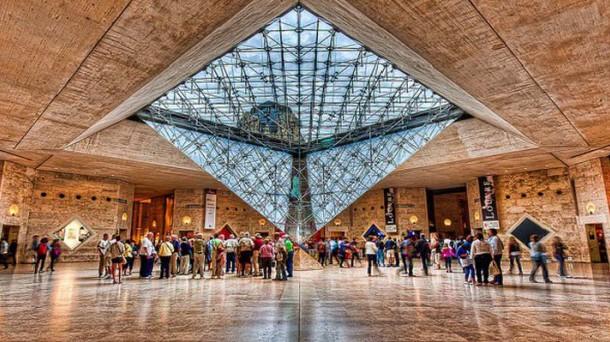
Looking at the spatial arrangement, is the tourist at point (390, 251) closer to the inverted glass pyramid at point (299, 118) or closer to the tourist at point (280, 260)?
the inverted glass pyramid at point (299, 118)

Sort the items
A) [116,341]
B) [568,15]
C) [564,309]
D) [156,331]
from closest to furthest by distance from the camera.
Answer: [116,341]
[156,331]
[564,309]
[568,15]

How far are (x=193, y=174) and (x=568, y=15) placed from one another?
17274 millimetres

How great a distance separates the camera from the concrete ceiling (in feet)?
17.7

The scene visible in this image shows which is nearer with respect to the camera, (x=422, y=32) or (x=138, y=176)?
(x=422, y=32)

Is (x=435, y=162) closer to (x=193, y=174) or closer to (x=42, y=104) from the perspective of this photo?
(x=193, y=174)

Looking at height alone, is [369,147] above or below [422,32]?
above

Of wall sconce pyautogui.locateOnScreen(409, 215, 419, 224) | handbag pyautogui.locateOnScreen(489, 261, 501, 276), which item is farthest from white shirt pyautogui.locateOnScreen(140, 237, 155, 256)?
wall sconce pyautogui.locateOnScreen(409, 215, 419, 224)

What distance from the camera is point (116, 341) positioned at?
9.44 feet

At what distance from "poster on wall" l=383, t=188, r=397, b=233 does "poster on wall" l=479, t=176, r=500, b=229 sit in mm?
5712

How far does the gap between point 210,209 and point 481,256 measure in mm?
19827

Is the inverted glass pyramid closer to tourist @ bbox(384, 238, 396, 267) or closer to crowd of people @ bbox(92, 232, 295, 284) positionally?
tourist @ bbox(384, 238, 396, 267)

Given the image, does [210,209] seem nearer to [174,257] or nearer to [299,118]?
[299,118]

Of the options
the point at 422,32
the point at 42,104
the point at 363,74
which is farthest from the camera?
the point at 363,74

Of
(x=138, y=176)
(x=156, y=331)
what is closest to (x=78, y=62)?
(x=156, y=331)
